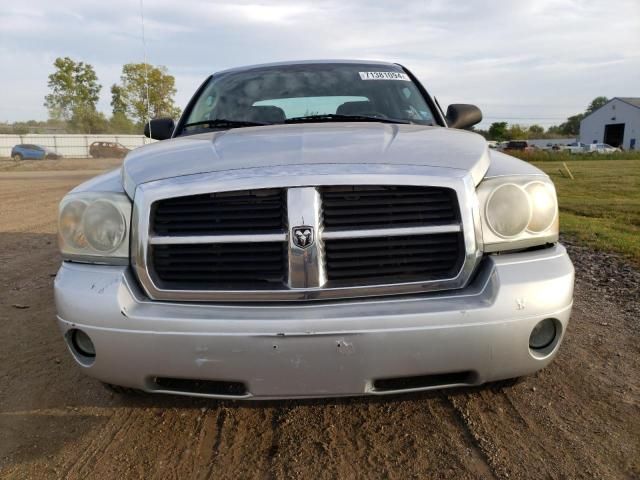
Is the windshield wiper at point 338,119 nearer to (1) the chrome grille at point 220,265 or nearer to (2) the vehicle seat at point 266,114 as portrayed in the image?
(2) the vehicle seat at point 266,114

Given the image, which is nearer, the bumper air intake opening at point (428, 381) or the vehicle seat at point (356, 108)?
the bumper air intake opening at point (428, 381)

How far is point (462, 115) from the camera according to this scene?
3.67m

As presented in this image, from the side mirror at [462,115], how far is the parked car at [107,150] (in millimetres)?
34881

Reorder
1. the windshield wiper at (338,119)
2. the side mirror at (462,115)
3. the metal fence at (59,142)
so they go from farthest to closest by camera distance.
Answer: the metal fence at (59,142)
the side mirror at (462,115)
the windshield wiper at (338,119)

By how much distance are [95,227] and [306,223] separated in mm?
903

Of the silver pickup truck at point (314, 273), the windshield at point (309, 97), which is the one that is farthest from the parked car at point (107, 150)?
the silver pickup truck at point (314, 273)

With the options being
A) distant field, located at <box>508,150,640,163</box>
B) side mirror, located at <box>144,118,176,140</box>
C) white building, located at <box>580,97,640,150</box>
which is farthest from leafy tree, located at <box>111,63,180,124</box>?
white building, located at <box>580,97,640,150</box>

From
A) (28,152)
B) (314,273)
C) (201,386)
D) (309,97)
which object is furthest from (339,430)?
(28,152)

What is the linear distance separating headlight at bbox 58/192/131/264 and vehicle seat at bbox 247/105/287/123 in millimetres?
1378

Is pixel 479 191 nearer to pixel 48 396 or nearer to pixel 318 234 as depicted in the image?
pixel 318 234

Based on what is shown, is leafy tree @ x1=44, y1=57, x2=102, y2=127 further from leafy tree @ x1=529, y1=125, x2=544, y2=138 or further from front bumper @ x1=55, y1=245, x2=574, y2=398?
leafy tree @ x1=529, y1=125, x2=544, y2=138

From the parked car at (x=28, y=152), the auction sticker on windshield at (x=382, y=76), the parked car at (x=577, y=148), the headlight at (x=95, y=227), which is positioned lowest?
the parked car at (x=577, y=148)

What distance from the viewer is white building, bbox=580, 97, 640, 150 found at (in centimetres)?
6919

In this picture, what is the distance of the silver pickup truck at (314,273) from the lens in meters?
1.90
